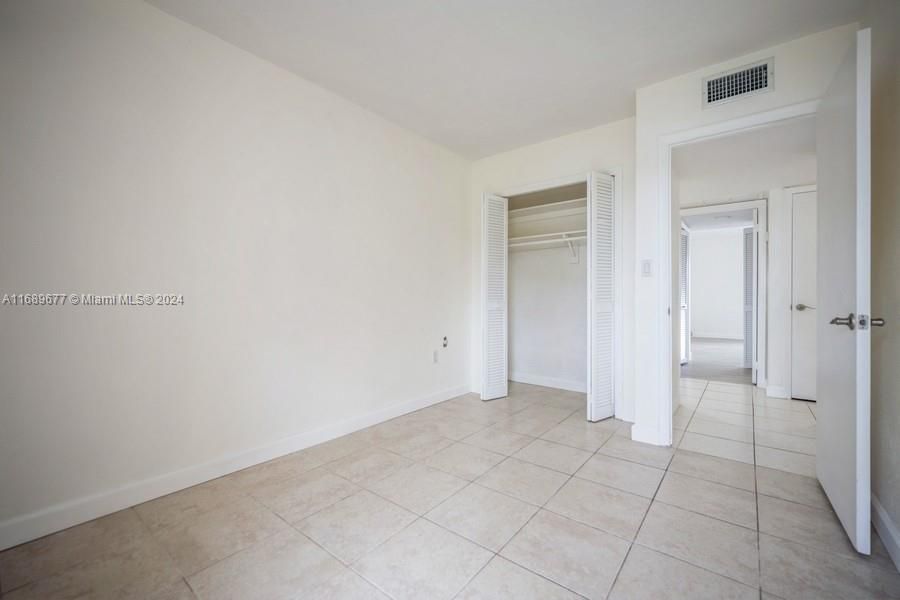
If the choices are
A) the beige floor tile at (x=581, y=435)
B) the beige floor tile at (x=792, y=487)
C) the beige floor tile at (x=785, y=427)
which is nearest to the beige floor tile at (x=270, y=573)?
the beige floor tile at (x=581, y=435)

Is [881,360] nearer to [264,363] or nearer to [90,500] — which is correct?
[264,363]

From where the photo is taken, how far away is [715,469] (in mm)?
2340

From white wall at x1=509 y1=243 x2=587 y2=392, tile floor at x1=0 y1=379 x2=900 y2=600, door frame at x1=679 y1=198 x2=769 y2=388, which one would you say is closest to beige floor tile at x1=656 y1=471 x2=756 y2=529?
tile floor at x1=0 y1=379 x2=900 y2=600

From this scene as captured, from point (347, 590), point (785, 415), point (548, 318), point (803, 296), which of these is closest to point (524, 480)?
point (347, 590)

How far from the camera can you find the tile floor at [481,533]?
140 cm

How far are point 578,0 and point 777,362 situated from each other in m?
4.26

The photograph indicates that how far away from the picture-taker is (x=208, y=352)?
225 centimetres

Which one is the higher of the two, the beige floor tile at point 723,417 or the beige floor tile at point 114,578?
the beige floor tile at point 114,578

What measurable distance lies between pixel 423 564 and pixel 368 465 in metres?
1.00

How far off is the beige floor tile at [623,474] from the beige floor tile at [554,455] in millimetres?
62

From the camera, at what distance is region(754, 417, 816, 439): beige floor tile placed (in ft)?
9.66

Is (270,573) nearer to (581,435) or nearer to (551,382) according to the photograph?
(581,435)

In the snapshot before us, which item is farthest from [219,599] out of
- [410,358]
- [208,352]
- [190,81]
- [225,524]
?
[190,81]

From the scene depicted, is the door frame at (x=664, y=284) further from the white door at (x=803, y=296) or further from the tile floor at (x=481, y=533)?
the white door at (x=803, y=296)
